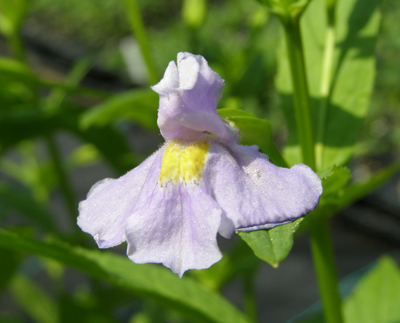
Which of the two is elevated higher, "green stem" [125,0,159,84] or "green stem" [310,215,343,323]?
"green stem" [125,0,159,84]

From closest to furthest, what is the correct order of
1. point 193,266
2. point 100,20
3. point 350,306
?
point 193,266 < point 350,306 < point 100,20

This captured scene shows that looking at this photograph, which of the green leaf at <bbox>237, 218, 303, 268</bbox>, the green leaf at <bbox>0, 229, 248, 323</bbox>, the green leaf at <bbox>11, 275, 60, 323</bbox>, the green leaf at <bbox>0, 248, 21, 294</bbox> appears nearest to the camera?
the green leaf at <bbox>237, 218, 303, 268</bbox>

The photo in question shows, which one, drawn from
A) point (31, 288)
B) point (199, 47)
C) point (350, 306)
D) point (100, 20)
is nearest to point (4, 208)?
point (31, 288)

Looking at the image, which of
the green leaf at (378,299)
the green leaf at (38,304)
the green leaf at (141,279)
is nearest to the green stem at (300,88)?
the green leaf at (141,279)

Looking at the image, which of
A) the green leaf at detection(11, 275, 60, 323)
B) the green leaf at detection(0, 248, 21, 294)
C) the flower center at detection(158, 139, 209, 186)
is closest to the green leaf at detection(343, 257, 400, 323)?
the flower center at detection(158, 139, 209, 186)

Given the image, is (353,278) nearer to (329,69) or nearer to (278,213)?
(329,69)

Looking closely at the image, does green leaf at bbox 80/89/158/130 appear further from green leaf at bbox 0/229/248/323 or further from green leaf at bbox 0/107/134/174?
green leaf at bbox 0/229/248/323

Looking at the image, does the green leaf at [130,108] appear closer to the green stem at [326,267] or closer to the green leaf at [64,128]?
the green leaf at [64,128]
